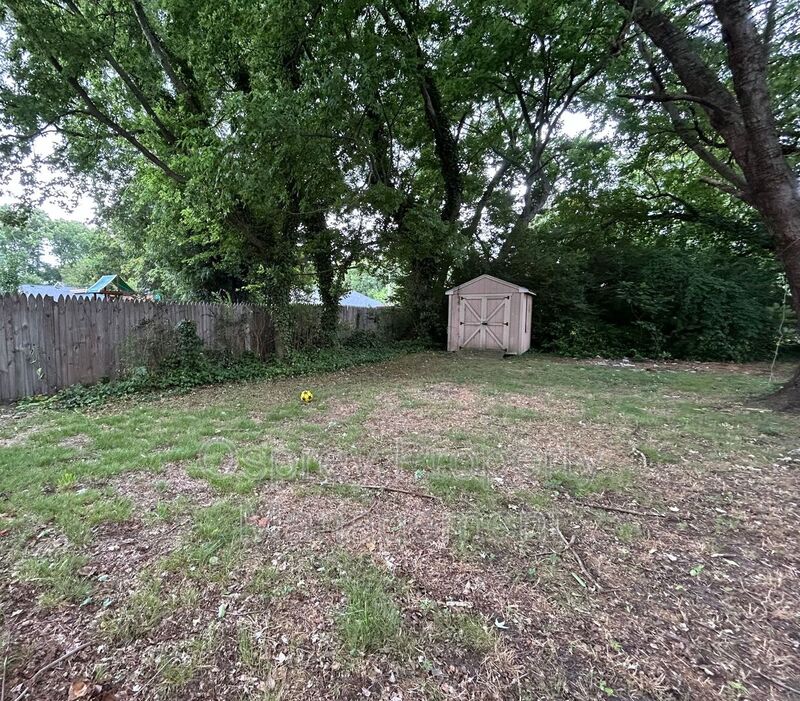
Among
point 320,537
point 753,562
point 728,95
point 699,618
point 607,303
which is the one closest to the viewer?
point 699,618

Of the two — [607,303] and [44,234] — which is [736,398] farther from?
[44,234]

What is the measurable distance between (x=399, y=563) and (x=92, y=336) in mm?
6278

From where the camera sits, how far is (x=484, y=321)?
11109 mm

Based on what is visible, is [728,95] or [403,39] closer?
[728,95]

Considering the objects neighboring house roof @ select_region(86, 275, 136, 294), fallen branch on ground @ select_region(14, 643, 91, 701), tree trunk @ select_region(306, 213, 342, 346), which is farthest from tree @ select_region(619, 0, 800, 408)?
neighboring house roof @ select_region(86, 275, 136, 294)

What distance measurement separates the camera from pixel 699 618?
5.36 feet

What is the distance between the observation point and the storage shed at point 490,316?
1080 centimetres

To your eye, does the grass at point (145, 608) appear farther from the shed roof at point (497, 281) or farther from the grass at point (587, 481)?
the shed roof at point (497, 281)

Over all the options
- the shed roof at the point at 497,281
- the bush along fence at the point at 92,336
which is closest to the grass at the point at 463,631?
the bush along fence at the point at 92,336

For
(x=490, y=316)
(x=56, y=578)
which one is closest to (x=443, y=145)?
Result: (x=490, y=316)

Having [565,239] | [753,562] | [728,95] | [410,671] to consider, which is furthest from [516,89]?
[410,671]

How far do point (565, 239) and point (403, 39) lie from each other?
7490 millimetres

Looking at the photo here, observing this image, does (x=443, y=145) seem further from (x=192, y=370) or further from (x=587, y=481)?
(x=587, y=481)

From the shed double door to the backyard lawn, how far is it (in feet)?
22.8
